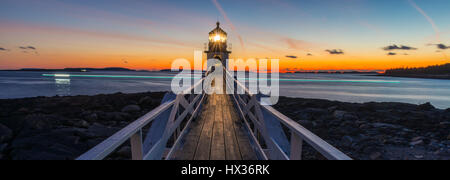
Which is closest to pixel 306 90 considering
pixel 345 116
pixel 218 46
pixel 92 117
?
pixel 218 46

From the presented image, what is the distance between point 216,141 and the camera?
4.70m

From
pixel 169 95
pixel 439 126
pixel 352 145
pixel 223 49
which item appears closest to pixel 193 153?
pixel 169 95

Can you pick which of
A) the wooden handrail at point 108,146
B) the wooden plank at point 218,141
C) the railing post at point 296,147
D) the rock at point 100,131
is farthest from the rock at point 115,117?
the railing post at point 296,147

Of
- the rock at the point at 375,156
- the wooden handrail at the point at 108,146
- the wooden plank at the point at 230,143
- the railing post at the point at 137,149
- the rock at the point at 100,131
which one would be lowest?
the rock at the point at 375,156

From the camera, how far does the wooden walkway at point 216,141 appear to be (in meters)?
3.93

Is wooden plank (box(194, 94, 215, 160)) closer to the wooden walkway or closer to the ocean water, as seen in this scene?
the wooden walkway

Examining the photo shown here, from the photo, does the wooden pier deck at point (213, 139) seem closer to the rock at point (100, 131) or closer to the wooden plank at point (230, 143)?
the wooden plank at point (230, 143)

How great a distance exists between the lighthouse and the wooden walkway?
26.0 m

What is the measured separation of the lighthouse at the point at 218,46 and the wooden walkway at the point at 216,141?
85.2 ft

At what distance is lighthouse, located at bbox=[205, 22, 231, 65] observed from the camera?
105 ft

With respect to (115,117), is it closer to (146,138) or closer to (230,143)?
(230,143)
